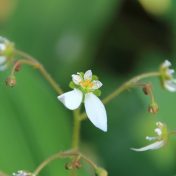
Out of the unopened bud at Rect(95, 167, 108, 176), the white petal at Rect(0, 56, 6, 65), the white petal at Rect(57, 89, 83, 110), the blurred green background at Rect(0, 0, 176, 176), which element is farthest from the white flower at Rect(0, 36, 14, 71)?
the blurred green background at Rect(0, 0, 176, 176)

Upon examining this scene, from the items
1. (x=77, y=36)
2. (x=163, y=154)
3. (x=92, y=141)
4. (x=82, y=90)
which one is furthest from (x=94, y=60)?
(x=82, y=90)

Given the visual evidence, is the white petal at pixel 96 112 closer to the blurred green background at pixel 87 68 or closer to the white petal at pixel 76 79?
the white petal at pixel 76 79

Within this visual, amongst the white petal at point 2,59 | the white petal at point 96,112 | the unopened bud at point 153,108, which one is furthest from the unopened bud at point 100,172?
the white petal at point 2,59

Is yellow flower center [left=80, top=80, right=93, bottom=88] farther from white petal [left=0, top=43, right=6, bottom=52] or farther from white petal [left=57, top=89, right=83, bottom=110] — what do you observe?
white petal [left=0, top=43, right=6, bottom=52]

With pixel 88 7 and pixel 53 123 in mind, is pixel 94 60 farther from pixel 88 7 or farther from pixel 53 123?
pixel 53 123

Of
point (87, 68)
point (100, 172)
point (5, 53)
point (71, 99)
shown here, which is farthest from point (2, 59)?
point (87, 68)

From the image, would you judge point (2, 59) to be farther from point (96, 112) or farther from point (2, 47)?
point (96, 112)
